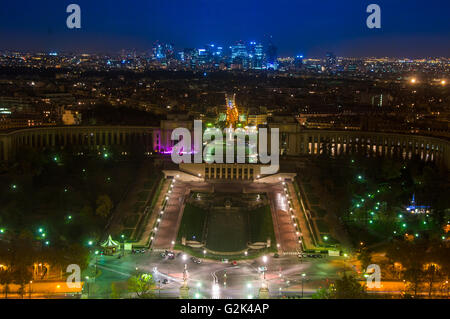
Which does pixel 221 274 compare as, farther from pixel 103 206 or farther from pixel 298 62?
pixel 298 62

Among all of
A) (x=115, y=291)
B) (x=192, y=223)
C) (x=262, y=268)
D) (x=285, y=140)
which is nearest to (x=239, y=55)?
(x=285, y=140)

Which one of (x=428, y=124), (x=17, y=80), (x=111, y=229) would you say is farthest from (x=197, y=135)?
(x=17, y=80)

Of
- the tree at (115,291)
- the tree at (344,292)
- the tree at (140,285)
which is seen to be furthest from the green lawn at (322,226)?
the tree at (115,291)

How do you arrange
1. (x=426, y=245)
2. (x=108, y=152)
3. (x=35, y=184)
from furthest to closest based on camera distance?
(x=108, y=152), (x=35, y=184), (x=426, y=245)

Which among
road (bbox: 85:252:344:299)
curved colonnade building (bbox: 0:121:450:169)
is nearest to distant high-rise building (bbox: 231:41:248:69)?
curved colonnade building (bbox: 0:121:450:169)

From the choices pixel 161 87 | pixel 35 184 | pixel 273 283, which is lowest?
pixel 273 283

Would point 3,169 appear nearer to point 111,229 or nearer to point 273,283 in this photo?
point 111,229
